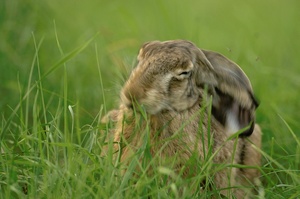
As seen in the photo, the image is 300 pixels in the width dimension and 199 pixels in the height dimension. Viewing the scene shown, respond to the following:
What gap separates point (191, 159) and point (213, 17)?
6240 mm

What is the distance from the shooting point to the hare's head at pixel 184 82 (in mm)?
4031

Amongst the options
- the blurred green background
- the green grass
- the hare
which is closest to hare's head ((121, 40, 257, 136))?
the hare

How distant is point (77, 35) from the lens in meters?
7.34

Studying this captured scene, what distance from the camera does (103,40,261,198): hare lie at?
4.02m

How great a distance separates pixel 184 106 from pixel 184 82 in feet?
0.41

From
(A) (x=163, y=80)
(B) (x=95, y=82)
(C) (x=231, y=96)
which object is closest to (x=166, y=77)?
(A) (x=163, y=80)

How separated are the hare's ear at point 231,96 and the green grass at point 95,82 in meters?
0.19

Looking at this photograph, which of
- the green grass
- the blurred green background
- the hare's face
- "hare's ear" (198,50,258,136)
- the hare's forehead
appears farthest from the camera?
the blurred green background

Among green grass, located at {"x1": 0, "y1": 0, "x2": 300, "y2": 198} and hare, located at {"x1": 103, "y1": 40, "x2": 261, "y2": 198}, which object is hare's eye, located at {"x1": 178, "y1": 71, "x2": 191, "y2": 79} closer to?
hare, located at {"x1": 103, "y1": 40, "x2": 261, "y2": 198}

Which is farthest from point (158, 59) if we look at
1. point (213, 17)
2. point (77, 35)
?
point (213, 17)

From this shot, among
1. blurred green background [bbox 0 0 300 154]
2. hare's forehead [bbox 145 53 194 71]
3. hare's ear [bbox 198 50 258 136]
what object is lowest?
blurred green background [bbox 0 0 300 154]

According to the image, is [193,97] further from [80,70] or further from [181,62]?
[80,70]

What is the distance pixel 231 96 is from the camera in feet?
14.6

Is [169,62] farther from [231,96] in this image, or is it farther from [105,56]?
[105,56]
